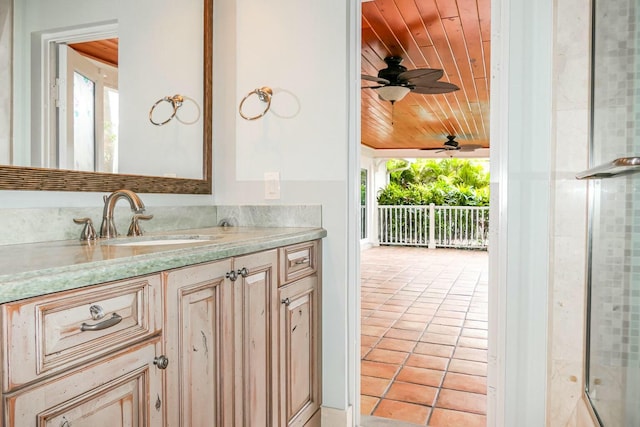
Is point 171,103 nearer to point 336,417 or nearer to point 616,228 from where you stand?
point 336,417

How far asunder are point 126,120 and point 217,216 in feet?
2.11

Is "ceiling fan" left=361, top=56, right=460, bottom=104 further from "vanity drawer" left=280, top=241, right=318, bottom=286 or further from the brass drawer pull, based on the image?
the brass drawer pull

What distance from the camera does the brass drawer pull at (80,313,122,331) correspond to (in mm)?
903

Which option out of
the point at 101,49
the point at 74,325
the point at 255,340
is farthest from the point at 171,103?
the point at 74,325

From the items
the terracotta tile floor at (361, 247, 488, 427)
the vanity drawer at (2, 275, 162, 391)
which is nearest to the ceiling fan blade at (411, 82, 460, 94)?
the terracotta tile floor at (361, 247, 488, 427)

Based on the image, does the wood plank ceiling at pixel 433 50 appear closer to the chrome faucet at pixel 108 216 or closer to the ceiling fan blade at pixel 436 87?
the ceiling fan blade at pixel 436 87

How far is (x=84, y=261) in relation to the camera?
3.10ft

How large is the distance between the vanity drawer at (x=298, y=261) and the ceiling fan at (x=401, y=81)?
194cm

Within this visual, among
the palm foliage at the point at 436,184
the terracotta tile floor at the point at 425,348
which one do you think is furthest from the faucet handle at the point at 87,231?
the palm foliage at the point at 436,184

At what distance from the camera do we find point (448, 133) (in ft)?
25.5

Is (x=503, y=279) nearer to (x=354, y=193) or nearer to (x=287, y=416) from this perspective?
(x=354, y=193)

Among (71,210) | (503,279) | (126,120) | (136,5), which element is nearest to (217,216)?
(126,120)

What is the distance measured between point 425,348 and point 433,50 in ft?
7.40

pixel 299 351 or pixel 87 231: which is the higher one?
pixel 87 231
